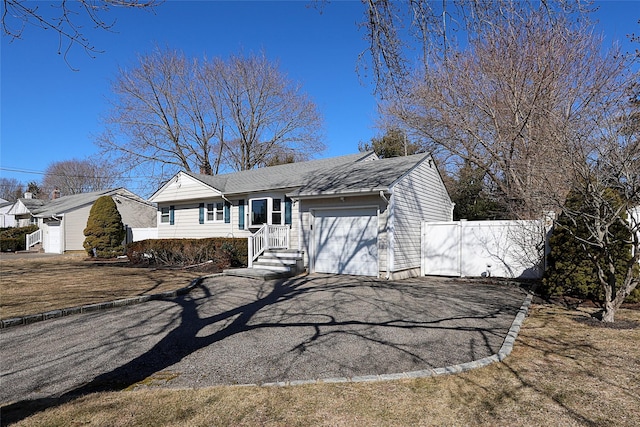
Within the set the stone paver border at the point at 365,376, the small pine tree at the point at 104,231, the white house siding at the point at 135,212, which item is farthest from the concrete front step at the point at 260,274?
the white house siding at the point at 135,212

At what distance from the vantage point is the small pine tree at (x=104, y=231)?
2214 cm

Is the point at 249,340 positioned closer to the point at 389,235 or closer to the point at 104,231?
the point at 389,235

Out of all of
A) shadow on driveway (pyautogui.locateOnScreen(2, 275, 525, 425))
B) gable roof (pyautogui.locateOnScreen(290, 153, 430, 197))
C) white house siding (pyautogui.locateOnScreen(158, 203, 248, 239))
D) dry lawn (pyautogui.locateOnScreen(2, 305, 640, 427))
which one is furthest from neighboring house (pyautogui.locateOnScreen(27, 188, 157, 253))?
dry lawn (pyautogui.locateOnScreen(2, 305, 640, 427))

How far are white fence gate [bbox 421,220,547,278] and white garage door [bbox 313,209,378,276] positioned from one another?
2.23 metres

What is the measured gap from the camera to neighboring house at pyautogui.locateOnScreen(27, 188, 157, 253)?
2752 centimetres

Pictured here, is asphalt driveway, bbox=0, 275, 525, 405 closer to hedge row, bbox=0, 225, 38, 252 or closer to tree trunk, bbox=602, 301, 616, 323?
tree trunk, bbox=602, 301, 616, 323

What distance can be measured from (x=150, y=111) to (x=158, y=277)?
1986 cm

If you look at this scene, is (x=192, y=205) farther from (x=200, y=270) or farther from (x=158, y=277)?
(x=158, y=277)

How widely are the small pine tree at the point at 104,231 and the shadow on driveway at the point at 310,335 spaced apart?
15.2 m

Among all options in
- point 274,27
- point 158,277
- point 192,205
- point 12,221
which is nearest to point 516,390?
point 274,27

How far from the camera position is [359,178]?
1299 centimetres

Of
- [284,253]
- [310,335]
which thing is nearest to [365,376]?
[310,335]

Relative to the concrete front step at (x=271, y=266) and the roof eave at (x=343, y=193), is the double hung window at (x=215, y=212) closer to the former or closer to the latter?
the concrete front step at (x=271, y=266)

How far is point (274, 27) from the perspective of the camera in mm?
8734
